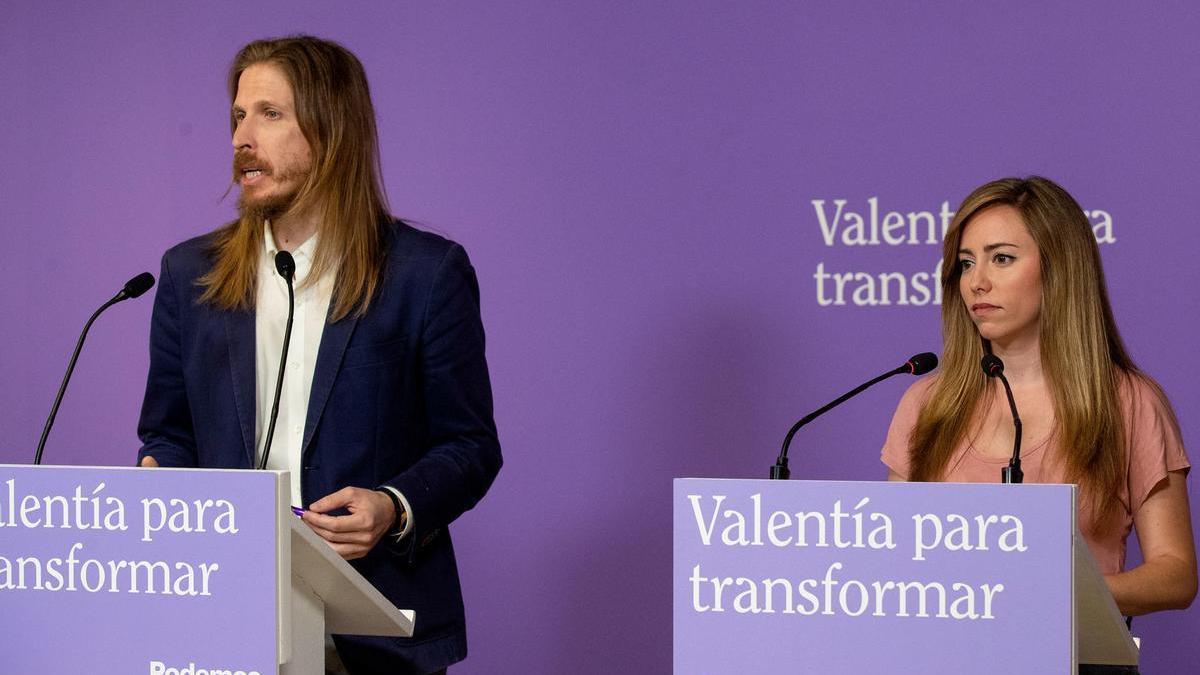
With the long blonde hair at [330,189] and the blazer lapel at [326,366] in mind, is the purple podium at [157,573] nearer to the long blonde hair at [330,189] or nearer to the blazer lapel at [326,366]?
the blazer lapel at [326,366]

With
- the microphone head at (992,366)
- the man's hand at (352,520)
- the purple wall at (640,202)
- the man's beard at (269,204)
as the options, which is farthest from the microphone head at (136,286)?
the purple wall at (640,202)

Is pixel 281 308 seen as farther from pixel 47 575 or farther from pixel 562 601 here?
pixel 562 601

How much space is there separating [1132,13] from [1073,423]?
1.27 meters

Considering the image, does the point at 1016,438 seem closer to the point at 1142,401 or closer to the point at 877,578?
the point at 1142,401

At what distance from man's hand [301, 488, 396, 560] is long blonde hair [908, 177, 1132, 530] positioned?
97 cm

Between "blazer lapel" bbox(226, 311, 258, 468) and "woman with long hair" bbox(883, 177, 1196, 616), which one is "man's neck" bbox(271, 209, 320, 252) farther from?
"woman with long hair" bbox(883, 177, 1196, 616)

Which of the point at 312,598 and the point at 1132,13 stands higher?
the point at 1132,13

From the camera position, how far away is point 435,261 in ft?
7.95

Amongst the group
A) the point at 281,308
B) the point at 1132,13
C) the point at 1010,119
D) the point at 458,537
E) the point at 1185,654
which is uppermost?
the point at 1132,13

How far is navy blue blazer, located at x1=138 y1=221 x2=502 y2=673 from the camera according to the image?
2262 millimetres

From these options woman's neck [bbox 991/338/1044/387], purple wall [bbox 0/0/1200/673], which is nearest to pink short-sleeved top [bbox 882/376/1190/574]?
woman's neck [bbox 991/338/1044/387]

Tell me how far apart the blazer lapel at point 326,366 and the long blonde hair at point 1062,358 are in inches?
39.3

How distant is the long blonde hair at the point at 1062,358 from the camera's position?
234cm

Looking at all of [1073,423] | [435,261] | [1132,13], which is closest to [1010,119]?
[1132,13]
